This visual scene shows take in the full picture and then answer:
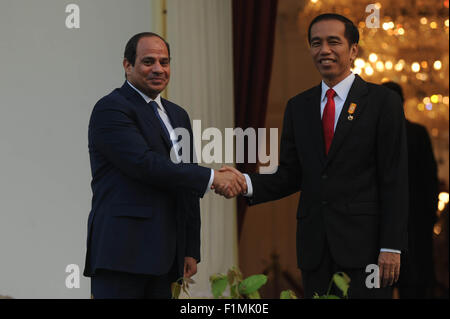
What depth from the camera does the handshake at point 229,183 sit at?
3.29m

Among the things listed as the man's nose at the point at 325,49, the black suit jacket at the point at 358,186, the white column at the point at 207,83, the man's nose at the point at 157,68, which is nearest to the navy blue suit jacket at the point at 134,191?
the man's nose at the point at 157,68

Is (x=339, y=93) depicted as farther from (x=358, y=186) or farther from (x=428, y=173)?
(x=428, y=173)

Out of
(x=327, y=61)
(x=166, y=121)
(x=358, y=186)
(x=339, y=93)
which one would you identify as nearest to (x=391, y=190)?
(x=358, y=186)

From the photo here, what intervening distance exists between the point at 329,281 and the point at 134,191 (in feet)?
2.90

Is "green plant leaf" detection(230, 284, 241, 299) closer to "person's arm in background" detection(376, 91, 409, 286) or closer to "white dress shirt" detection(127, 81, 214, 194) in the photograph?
"person's arm in background" detection(376, 91, 409, 286)

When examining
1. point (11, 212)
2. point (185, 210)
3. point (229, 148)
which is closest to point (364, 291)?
point (185, 210)

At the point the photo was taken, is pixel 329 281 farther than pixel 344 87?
No

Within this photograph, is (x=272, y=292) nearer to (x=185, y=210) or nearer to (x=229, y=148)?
(x=229, y=148)

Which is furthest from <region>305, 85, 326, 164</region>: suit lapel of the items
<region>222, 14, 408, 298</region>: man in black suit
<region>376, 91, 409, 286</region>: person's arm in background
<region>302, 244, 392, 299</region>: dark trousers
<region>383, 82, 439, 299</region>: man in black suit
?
<region>383, 82, 439, 299</region>: man in black suit

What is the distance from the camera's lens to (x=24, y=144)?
4.54 meters

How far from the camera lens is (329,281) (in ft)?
9.25

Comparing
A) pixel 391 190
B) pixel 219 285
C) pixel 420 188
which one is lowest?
pixel 219 285

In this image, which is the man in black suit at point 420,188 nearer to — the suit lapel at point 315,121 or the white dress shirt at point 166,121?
the suit lapel at point 315,121

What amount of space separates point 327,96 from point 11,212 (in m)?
2.47
